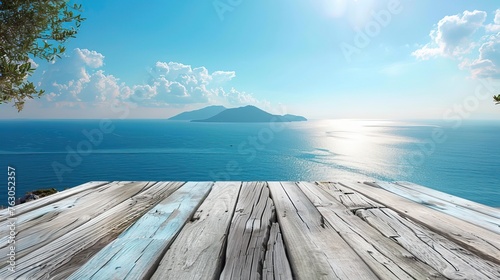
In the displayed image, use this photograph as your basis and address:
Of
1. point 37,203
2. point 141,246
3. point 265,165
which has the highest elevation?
point 141,246

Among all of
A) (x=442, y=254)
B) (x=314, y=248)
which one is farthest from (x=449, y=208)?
(x=314, y=248)

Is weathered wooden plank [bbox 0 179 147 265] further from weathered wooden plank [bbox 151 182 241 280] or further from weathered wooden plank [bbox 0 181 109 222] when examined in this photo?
weathered wooden plank [bbox 151 182 241 280]

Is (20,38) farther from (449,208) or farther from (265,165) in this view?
(265,165)

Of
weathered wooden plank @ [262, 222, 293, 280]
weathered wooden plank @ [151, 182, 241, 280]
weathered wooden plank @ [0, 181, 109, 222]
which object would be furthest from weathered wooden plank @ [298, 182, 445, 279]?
weathered wooden plank @ [0, 181, 109, 222]

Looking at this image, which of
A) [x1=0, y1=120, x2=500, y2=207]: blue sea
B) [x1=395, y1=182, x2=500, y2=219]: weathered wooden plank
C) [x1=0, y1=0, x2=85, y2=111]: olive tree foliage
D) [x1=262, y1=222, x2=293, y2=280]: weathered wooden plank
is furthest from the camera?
[x1=0, y1=120, x2=500, y2=207]: blue sea

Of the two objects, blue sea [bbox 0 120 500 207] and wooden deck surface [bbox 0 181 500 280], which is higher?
wooden deck surface [bbox 0 181 500 280]

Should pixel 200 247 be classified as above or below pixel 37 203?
above

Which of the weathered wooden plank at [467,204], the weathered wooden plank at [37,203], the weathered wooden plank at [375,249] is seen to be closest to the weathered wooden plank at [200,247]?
the weathered wooden plank at [375,249]

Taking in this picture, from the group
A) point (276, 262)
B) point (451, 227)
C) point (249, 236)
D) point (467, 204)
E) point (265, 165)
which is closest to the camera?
point (276, 262)
